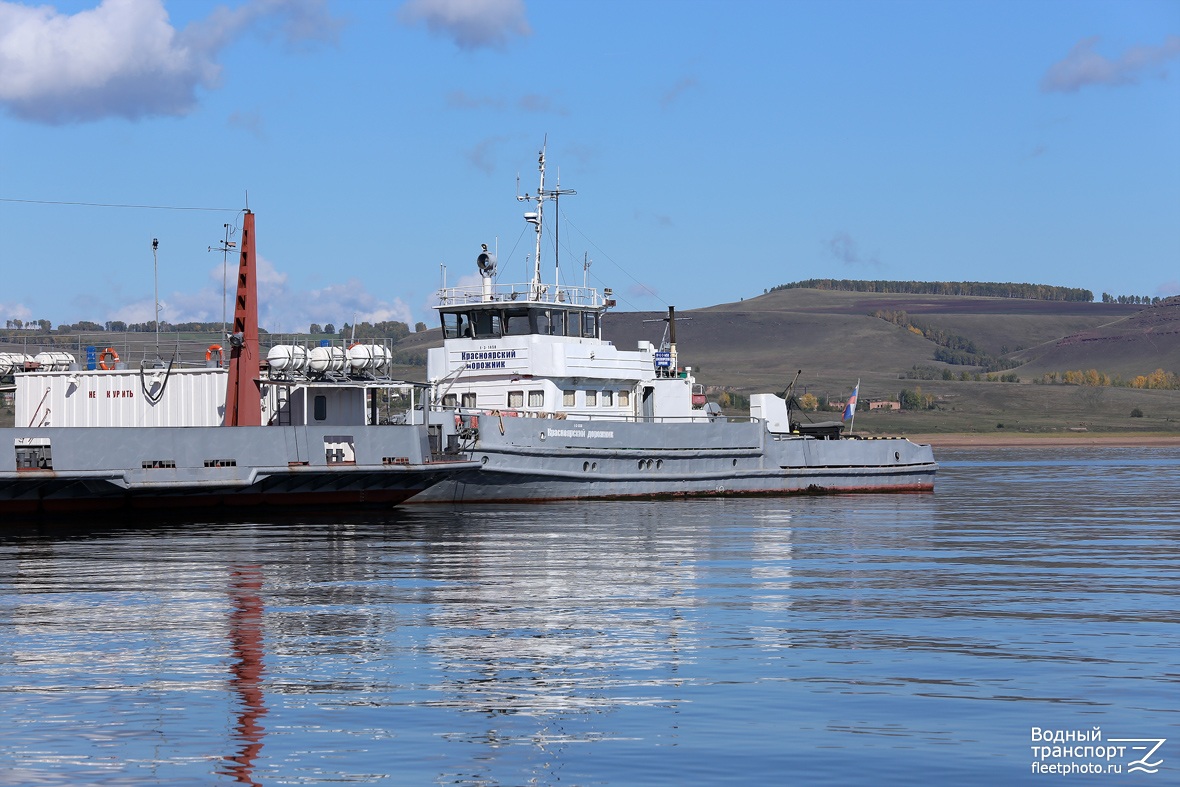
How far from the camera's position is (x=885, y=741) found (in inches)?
403

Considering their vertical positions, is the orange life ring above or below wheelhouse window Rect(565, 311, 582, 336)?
below

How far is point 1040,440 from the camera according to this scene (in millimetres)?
107812

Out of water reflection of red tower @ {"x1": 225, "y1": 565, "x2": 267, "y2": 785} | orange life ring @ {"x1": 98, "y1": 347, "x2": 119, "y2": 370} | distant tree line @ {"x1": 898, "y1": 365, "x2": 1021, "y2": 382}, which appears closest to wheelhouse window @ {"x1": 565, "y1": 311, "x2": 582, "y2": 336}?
orange life ring @ {"x1": 98, "y1": 347, "x2": 119, "y2": 370}

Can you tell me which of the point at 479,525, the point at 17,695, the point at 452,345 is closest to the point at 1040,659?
the point at 17,695

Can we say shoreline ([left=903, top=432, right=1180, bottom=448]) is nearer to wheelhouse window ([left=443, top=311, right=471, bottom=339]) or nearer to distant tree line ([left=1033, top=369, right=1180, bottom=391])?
distant tree line ([left=1033, top=369, right=1180, bottom=391])

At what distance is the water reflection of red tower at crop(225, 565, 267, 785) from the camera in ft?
31.7

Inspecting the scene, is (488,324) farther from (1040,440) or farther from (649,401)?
(1040,440)

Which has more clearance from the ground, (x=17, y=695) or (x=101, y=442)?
(x=101, y=442)

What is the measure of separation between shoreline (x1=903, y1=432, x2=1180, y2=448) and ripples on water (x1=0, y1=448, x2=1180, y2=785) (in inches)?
3197

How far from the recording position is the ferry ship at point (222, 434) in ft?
88.2

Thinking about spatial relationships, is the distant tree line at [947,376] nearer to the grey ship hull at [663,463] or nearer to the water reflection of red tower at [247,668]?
the grey ship hull at [663,463]

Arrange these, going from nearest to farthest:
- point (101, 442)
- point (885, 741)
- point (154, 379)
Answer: point (885, 741) → point (101, 442) → point (154, 379)

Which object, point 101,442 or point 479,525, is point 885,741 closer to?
point 479,525

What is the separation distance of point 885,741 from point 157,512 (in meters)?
20.9
